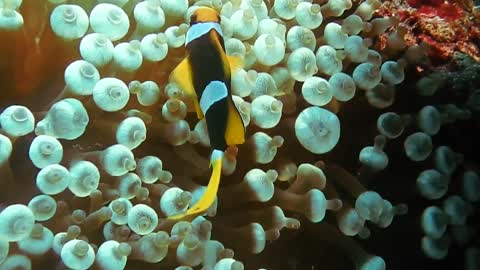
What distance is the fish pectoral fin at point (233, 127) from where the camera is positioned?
1.22m

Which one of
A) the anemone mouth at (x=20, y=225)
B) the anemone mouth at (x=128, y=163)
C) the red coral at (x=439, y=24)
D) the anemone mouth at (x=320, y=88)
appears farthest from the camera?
the red coral at (x=439, y=24)

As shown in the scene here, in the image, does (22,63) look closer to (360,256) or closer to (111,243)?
(111,243)

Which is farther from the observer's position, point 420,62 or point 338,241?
point 420,62

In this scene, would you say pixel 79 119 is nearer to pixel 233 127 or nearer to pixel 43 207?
pixel 43 207

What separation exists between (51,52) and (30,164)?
0.94 ft

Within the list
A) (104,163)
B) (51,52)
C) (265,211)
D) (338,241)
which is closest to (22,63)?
(51,52)

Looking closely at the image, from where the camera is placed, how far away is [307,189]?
4.58 ft

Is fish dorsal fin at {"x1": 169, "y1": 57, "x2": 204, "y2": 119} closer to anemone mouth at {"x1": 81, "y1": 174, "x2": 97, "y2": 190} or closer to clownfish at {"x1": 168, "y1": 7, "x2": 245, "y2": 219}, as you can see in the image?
clownfish at {"x1": 168, "y1": 7, "x2": 245, "y2": 219}

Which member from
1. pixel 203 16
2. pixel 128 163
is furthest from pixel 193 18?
pixel 128 163

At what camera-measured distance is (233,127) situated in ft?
4.00

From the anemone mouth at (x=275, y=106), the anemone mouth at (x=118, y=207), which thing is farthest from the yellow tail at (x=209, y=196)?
the anemone mouth at (x=275, y=106)

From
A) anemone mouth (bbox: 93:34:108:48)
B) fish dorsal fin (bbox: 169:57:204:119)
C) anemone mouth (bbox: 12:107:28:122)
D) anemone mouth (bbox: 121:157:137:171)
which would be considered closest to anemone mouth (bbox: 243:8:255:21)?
fish dorsal fin (bbox: 169:57:204:119)

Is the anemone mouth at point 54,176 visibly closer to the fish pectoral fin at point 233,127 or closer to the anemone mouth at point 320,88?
the fish pectoral fin at point 233,127

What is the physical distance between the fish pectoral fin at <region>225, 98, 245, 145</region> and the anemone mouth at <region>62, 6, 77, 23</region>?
0.40 metres
